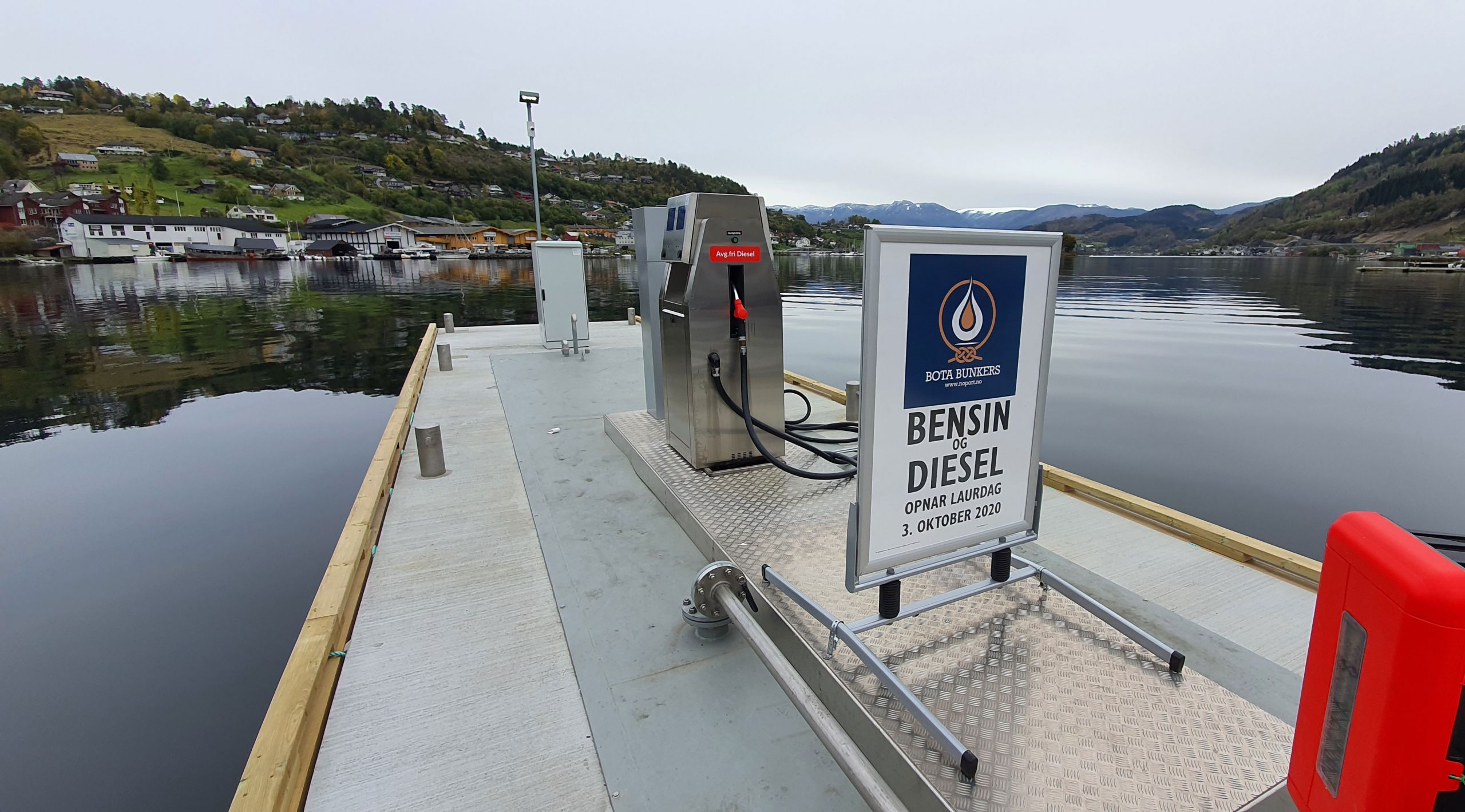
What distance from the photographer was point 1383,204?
306ft

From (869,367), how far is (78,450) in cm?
1074

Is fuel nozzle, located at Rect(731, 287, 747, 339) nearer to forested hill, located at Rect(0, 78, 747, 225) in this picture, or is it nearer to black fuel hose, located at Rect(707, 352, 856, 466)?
black fuel hose, located at Rect(707, 352, 856, 466)

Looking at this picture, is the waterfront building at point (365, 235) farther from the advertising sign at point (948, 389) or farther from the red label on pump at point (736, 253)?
the advertising sign at point (948, 389)

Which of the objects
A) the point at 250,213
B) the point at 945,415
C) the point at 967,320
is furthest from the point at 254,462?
the point at 250,213

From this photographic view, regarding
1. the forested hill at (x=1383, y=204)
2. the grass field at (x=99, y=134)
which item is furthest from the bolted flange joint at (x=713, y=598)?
the grass field at (x=99, y=134)

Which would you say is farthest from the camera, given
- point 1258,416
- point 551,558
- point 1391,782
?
point 1258,416

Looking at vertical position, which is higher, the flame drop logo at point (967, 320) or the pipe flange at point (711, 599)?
the flame drop logo at point (967, 320)

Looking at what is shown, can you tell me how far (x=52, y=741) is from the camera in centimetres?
328

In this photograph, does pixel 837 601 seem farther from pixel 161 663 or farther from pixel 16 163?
pixel 16 163

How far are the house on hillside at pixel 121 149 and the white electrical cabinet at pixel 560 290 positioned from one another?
5931 inches

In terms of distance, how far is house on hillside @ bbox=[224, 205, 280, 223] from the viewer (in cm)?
9594

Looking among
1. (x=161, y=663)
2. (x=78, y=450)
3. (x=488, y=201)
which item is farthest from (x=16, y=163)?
(x=161, y=663)

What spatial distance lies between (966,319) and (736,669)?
5.31ft

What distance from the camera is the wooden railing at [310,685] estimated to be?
1839mm
